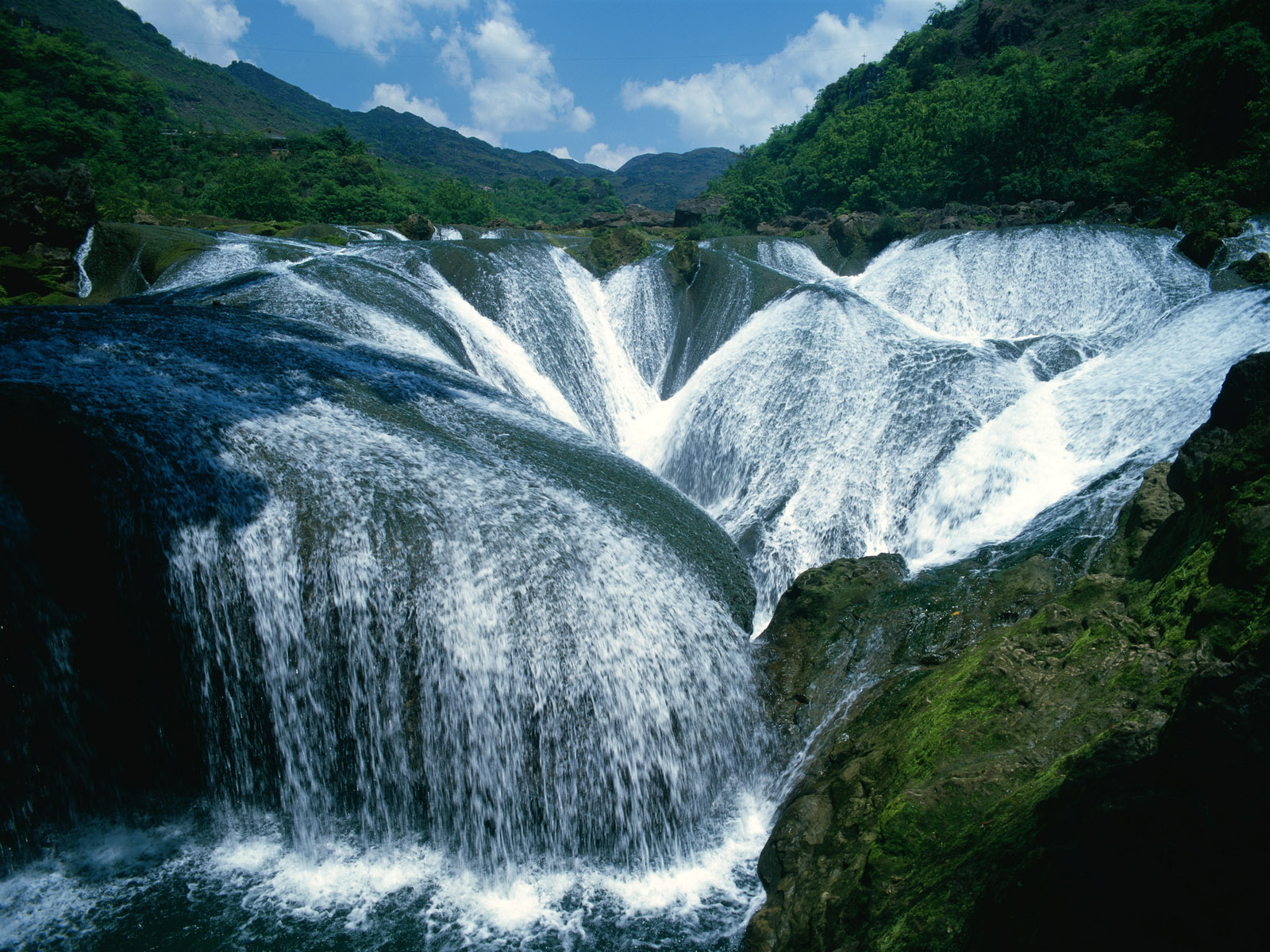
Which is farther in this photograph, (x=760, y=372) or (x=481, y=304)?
Result: (x=481, y=304)

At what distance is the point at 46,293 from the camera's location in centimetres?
1136

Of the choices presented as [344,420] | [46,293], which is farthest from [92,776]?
[46,293]

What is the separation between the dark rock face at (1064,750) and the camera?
1551 mm

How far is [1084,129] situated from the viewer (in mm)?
21047

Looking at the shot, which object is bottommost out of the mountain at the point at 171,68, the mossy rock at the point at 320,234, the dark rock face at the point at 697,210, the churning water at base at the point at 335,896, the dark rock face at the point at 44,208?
the churning water at base at the point at 335,896

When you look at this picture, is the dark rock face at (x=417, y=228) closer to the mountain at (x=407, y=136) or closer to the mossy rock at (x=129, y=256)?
the mossy rock at (x=129, y=256)

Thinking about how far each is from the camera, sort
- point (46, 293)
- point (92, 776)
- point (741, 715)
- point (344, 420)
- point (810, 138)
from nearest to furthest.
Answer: point (92, 776) < point (741, 715) < point (344, 420) < point (46, 293) < point (810, 138)

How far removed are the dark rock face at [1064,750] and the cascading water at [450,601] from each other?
24.2 inches

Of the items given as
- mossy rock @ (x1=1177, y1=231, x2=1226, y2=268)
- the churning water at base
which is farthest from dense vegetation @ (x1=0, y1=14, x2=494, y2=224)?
mossy rock @ (x1=1177, y1=231, x2=1226, y2=268)

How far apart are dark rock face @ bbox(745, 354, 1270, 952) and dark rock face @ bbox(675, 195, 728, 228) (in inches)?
1010

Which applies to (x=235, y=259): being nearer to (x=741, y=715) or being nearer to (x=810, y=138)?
(x=741, y=715)

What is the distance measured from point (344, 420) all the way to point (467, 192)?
37979 millimetres

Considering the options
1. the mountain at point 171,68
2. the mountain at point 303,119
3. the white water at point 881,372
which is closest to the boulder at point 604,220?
the white water at point 881,372

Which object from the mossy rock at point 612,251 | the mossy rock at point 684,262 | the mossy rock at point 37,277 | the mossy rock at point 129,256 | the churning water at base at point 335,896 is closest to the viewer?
the churning water at base at point 335,896
